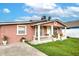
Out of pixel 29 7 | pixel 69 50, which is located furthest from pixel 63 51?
pixel 29 7

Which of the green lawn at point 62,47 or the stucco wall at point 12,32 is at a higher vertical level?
the stucco wall at point 12,32

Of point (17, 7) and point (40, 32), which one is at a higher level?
point (17, 7)

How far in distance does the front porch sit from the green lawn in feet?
0.36

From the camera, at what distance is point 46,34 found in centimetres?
870

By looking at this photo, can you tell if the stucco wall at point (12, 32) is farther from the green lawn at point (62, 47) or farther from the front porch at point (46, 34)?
the green lawn at point (62, 47)

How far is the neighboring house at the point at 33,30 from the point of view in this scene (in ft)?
28.1

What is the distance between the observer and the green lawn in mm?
8492

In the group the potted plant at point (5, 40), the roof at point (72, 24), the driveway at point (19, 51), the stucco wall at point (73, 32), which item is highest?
the roof at point (72, 24)

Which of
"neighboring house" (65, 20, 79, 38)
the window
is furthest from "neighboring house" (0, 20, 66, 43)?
"neighboring house" (65, 20, 79, 38)

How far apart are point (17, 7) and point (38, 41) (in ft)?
3.17

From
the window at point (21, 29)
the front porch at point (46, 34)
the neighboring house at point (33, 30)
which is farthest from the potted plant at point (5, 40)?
the front porch at point (46, 34)

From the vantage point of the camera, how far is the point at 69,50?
8562mm

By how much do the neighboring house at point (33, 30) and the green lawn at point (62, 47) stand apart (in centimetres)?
14

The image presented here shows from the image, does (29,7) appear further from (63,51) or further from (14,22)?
(63,51)
